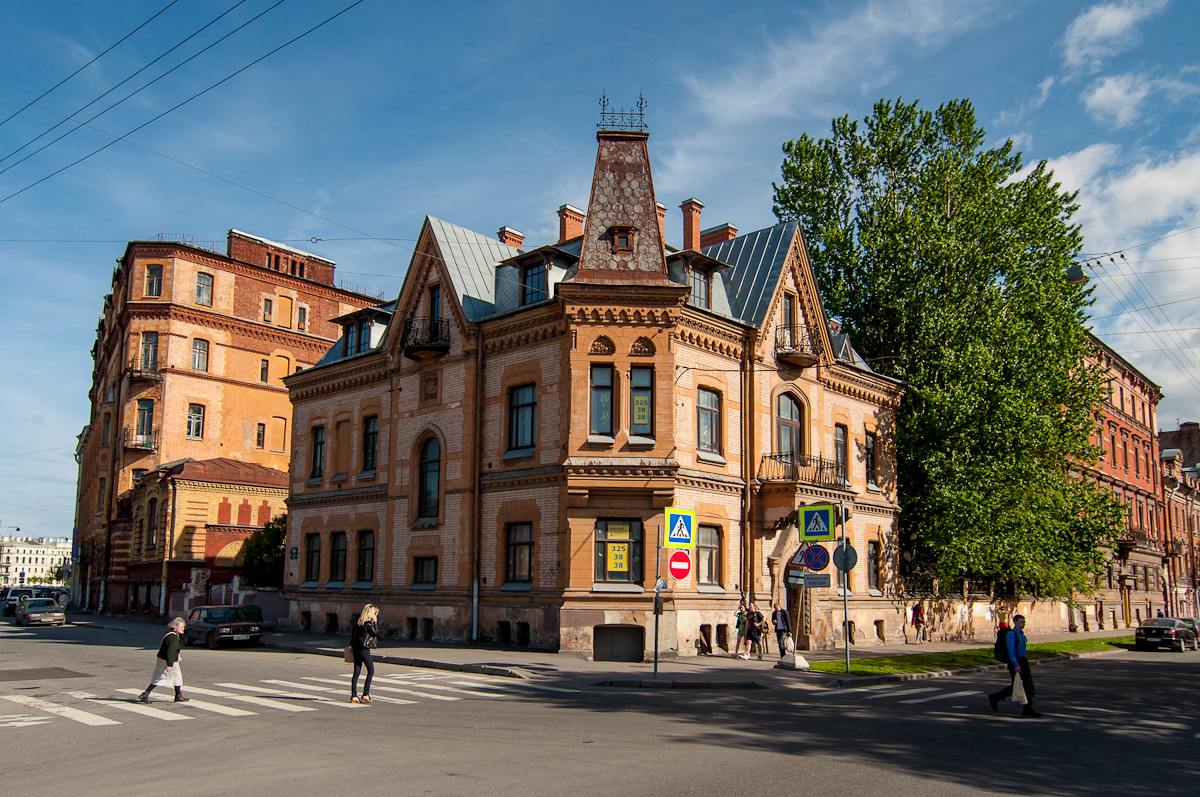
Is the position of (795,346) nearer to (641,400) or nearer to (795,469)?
(795,469)

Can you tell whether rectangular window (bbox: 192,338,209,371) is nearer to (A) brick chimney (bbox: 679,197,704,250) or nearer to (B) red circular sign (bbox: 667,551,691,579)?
(A) brick chimney (bbox: 679,197,704,250)

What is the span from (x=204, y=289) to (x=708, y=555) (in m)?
39.7

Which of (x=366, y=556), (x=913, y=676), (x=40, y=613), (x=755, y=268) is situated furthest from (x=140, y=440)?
(x=913, y=676)

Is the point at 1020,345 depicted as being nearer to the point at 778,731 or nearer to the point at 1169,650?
the point at 1169,650

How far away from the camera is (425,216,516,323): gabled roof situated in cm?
2927

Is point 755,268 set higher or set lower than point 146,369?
lower

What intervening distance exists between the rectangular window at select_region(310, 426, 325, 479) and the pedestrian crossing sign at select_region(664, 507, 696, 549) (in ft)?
56.2

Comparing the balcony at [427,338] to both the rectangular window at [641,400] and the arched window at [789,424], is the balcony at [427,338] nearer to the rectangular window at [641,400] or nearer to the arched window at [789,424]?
the rectangular window at [641,400]

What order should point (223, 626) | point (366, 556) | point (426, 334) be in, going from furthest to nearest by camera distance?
point (366, 556) < point (426, 334) < point (223, 626)

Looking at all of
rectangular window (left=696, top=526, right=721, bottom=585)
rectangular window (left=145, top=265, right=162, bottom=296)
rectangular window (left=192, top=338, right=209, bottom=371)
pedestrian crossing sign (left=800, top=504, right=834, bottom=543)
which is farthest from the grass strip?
rectangular window (left=145, top=265, right=162, bottom=296)

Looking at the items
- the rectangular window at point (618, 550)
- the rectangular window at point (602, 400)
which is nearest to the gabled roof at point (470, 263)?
the rectangular window at point (602, 400)

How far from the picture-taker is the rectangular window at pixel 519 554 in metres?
25.8

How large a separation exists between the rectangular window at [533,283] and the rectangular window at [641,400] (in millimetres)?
4367

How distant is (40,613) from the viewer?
132ft
